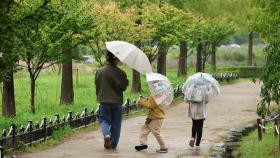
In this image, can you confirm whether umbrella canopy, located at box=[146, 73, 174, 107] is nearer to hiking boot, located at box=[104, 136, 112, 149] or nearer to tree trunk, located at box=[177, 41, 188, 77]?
hiking boot, located at box=[104, 136, 112, 149]

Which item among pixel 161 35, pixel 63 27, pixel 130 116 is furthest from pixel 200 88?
pixel 161 35

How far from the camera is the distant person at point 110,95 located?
12.5m

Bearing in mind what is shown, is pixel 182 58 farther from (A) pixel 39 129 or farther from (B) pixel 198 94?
(A) pixel 39 129

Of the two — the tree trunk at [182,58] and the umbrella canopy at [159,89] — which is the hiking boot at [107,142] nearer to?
the umbrella canopy at [159,89]

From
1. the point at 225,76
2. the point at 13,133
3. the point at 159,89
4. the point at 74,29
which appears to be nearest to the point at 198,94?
the point at 159,89

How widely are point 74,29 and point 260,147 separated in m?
6.07

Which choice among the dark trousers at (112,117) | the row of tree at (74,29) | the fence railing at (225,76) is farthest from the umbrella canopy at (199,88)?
the fence railing at (225,76)

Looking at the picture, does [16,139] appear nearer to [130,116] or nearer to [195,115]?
[195,115]

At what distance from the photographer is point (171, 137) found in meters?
15.7

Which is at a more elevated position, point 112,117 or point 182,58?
point 182,58

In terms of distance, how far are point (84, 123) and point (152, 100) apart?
468 cm

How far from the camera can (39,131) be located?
532 inches

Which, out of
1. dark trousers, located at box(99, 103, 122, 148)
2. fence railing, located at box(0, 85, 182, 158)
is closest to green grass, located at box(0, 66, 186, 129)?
fence railing, located at box(0, 85, 182, 158)

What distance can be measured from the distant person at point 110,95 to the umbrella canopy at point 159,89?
522 mm
